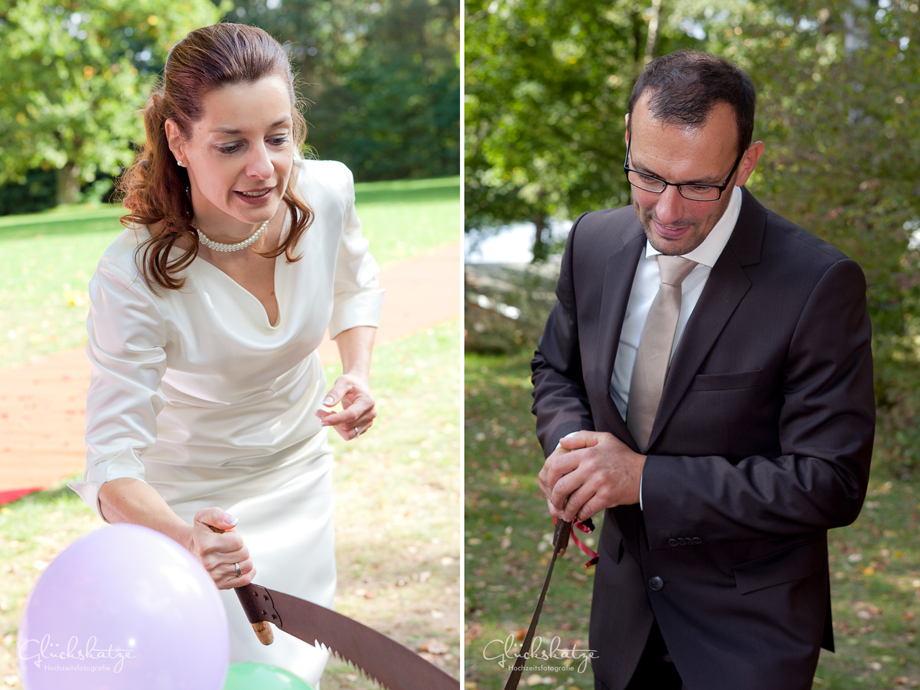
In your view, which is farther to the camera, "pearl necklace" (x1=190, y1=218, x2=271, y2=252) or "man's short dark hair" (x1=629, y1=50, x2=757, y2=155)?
"pearl necklace" (x1=190, y1=218, x2=271, y2=252)

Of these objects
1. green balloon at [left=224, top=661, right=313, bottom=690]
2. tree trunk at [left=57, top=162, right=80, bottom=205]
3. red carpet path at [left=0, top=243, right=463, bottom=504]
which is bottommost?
tree trunk at [left=57, top=162, right=80, bottom=205]

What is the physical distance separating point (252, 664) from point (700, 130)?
1.67 metres

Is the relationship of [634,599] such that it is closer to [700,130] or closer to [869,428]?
[869,428]

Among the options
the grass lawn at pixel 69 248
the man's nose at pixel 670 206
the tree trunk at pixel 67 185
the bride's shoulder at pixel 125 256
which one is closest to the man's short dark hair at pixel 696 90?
the man's nose at pixel 670 206

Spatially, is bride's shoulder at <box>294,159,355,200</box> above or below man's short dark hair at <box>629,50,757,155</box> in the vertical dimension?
below

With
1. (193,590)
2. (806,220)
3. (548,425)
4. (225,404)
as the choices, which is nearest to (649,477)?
(548,425)

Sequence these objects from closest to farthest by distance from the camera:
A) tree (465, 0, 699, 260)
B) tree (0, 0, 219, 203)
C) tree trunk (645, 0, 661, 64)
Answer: tree trunk (645, 0, 661, 64) → tree (465, 0, 699, 260) → tree (0, 0, 219, 203)

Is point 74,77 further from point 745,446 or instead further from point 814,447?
point 814,447

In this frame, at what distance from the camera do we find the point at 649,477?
197 cm

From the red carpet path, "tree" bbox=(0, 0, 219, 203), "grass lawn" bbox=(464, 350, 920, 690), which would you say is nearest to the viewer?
"grass lawn" bbox=(464, 350, 920, 690)

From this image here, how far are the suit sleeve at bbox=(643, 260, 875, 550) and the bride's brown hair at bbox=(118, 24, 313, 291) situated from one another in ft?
4.66

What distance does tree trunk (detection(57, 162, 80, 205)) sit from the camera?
79.2ft

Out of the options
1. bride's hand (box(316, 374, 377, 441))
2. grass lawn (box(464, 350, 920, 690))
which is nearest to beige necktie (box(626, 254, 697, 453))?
bride's hand (box(316, 374, 377, 441))

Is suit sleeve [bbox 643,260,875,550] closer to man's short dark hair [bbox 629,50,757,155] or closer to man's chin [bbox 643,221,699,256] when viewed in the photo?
man's chin [bbox 643,221,699,256]
